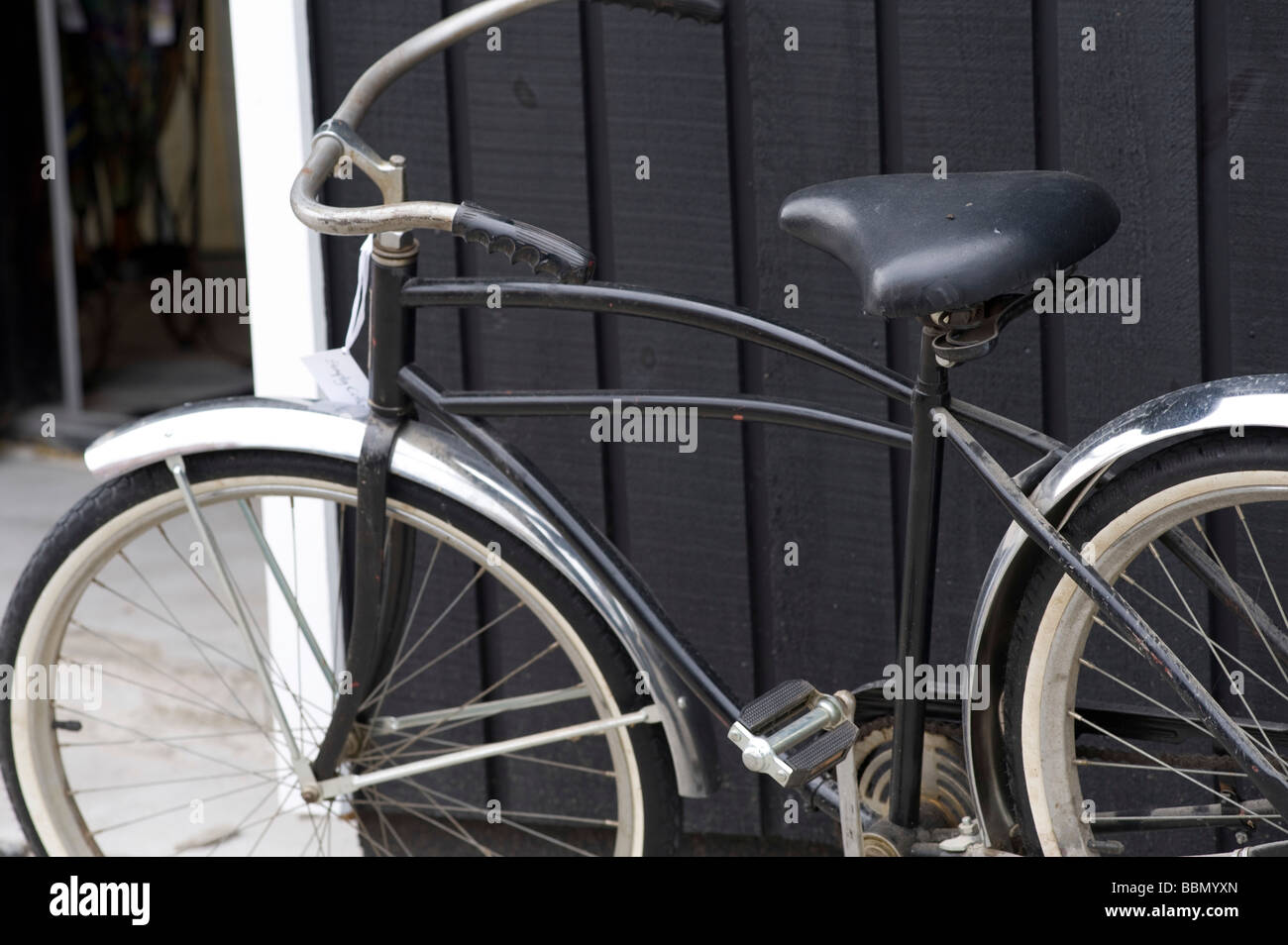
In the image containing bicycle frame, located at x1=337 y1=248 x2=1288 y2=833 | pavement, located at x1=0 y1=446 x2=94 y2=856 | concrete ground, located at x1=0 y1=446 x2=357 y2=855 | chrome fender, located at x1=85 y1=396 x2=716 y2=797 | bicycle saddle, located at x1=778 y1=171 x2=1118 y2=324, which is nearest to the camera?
bicycle saddle, located at x1=778 y1=171 x2=1118 y2=324

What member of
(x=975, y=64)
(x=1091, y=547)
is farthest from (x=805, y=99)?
(x=1091, y=547)

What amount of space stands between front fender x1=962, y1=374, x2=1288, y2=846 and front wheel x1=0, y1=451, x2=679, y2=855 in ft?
1.29

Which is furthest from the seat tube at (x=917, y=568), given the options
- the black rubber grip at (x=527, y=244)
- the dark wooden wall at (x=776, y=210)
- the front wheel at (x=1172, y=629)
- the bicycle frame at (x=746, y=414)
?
the dark wooden wall at (x=776, y=210)

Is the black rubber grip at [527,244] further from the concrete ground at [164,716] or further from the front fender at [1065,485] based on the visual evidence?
the concrete ground at [164,716]

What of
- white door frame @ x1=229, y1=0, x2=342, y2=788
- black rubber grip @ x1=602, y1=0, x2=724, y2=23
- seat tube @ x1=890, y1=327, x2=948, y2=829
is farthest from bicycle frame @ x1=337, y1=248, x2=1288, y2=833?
white door frame @ x1=229, y1=0, x2=342, y2=788

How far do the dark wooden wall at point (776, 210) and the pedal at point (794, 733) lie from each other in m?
0.64

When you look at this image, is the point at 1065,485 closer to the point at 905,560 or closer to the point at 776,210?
the point at 905,560

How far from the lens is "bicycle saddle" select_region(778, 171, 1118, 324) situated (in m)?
1.52

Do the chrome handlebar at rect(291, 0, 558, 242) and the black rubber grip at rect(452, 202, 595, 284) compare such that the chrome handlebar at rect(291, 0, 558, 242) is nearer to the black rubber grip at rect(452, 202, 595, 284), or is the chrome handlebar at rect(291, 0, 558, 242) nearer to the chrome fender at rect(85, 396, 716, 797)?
the black rubber grip at rect(452, 202, 595, 284)

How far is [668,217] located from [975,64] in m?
0.50

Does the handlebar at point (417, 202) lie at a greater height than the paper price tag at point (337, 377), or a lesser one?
greater

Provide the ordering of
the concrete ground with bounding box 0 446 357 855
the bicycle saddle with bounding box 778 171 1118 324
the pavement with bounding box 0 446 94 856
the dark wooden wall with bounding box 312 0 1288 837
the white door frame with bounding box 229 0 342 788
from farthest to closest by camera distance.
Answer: the pavement with bounding box 0 446 94 856, the concrete ground with bounding box 0 446 357 855, the white door frame with bounding box 229 0 342 788, the dark wooden wall with bounding box 312 0 1288 837, the bicycle saddle with bounding box 778 171 1118 324

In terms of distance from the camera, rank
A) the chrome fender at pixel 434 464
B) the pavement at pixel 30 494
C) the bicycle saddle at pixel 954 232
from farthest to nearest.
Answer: the pavement at pixel 30 494
the chrome fender at pixel 434 464
the bicycle saddle at pixel 954 232

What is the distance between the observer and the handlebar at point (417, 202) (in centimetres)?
156
